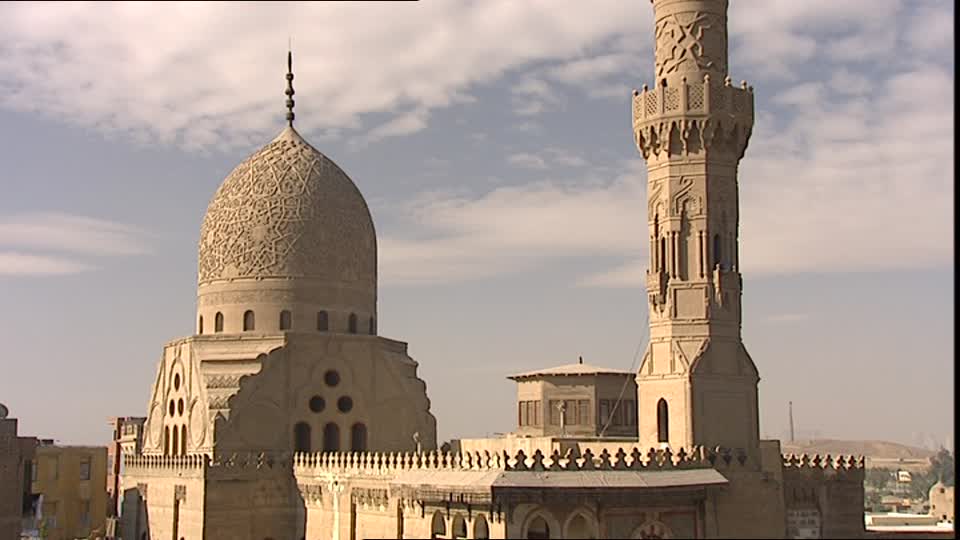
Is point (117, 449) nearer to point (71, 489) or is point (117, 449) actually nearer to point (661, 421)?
point (71, 489)

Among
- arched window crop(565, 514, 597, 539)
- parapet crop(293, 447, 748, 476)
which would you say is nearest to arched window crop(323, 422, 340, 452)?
parapet crop(293, 447, 748, 476)

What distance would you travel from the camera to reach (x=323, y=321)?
44.2m

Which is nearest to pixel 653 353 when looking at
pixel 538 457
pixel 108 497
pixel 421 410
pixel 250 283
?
pixel 538 457

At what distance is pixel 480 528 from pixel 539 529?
4.88ft

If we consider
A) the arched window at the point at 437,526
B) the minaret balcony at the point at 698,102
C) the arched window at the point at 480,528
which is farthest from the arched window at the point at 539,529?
the minaret balcony at the point at 698,102

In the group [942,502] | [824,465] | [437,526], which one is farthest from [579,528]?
[942,502]

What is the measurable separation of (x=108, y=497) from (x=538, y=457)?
38.6 m

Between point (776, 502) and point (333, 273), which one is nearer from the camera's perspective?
point (776, 502)

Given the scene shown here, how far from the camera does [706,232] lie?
111 feet

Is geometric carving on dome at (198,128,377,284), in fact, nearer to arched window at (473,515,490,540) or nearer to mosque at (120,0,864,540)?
mosque at (120,0,864,540)

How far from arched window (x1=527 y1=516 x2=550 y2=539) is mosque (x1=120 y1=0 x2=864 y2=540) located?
5 centimetres

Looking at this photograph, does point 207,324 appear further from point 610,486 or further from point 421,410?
point 610,486

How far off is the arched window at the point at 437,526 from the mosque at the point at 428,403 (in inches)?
2.2

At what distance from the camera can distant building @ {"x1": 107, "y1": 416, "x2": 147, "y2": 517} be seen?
6150 centimetres
